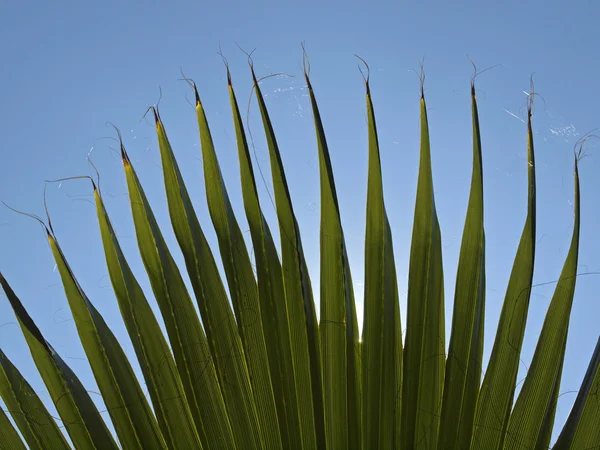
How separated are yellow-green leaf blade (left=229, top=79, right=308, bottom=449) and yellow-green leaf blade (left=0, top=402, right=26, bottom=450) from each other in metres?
0.47

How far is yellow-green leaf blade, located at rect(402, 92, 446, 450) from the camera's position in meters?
1.00

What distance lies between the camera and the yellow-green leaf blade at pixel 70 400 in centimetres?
103

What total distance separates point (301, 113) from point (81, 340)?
71 centimetres

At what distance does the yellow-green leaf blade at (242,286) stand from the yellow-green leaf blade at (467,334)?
11.8 inches

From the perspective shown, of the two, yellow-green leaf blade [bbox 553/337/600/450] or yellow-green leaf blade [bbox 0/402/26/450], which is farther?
yellow-green leaf blade [bbox 0/402/26/450]

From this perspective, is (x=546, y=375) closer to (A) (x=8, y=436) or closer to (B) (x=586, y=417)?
(B) (x=586, y=417)

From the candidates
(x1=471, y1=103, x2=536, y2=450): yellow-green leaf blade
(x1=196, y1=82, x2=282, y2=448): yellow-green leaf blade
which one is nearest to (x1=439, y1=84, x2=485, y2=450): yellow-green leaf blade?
(x1=471, y1=103, x2=536, y2=450): yellow-green leaf blade

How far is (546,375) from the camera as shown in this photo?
0.98 m

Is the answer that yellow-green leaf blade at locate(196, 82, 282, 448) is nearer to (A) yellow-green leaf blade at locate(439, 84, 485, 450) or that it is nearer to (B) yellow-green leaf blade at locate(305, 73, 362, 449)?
(B) yellow-green leaf blade at locate(305, 73, 362, 449)

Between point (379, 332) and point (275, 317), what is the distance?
0.18 metres

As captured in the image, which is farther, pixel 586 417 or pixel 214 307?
pixel 214 307

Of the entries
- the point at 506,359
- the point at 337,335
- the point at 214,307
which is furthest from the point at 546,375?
the point at 214,307

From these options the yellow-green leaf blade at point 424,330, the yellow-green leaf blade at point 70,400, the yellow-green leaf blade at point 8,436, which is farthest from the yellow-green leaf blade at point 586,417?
the yellow-green leaf blade at point 8,436

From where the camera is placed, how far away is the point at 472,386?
38.5 inches
